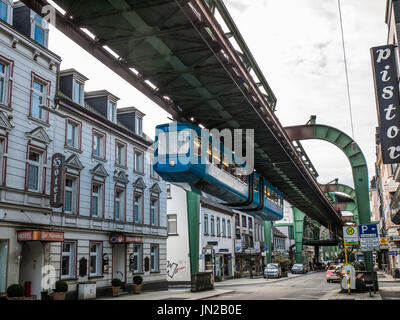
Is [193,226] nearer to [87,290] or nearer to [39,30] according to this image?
[87,290]

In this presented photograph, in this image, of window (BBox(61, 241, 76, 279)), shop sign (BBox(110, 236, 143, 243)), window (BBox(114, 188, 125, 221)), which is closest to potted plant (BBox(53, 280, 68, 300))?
window (BBox(61, 241, 76, 279))

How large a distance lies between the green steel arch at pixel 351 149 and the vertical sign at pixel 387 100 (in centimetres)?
1044

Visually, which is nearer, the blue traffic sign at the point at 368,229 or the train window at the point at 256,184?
the blue traffic sign at the point at 368,229

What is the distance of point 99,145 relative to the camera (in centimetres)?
2752

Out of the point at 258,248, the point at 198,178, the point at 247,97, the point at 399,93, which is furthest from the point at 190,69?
the point at 258,248

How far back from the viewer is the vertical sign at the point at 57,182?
68.6 feet

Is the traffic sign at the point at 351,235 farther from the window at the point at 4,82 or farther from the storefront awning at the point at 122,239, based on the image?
the window at the point at 4,82

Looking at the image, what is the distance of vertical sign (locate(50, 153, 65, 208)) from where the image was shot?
20.9 m

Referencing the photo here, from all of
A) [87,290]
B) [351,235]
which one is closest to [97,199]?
[87,290]

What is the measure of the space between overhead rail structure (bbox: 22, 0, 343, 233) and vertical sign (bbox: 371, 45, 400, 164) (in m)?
4.42

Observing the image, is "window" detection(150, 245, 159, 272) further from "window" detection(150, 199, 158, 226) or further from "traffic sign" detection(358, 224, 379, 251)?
"traffic sign" detection(358, 224, 379, 251)

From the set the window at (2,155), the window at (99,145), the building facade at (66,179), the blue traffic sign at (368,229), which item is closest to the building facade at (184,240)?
the building facade at (66,179)

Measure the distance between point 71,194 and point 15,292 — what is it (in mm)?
7473

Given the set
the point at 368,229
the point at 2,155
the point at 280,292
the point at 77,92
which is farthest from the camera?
the point at 280,292
